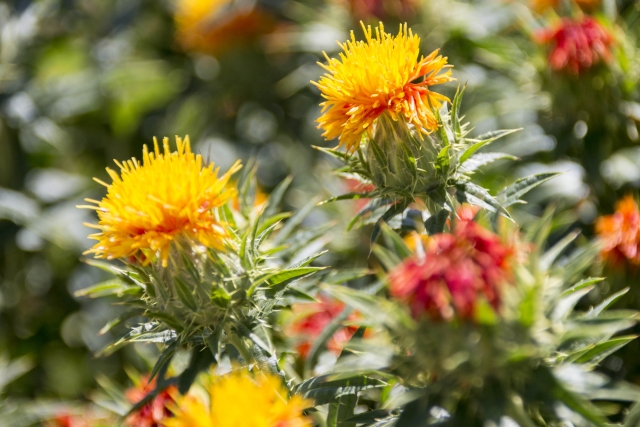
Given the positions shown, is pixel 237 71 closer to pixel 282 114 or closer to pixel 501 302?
pixel 282 114

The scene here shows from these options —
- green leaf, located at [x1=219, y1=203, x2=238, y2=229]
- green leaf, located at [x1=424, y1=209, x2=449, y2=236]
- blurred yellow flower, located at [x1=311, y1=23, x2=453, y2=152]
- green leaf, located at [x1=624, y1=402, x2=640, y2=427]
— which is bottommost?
green leaf, located at [x1=624, y1=402, x2=640, y2=427]

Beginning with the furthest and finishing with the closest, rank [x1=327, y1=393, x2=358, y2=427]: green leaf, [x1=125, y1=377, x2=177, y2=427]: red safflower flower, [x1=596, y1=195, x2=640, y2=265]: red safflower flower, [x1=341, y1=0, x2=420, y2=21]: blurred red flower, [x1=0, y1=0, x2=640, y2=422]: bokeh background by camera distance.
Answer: [x1=341, y1=0, x2=420, y2=21]: blurred red flower, [x1=0, y1=0, x2=640, y2=422]: bokeh background, [x1=596, y1=195, x2=640, y2=265]: red safflower flower, [x1=125, y1=377, x2=177, y2=427]: red safflower flower, [x1=327, y1=393, x2=358, y2=427]: green leaf

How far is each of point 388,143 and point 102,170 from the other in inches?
103

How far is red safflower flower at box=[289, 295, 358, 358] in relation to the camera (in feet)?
7.34

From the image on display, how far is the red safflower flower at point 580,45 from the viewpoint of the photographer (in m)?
2.48

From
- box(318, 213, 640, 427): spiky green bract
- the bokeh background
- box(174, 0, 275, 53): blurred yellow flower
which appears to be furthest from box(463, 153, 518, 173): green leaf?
box(174, 0, 275, 53): blurred yellow flower

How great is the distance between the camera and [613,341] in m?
1.61

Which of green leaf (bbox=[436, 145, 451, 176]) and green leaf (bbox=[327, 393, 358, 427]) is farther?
green leaf (bbox=[436, 145, 451, 176])

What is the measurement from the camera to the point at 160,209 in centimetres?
183

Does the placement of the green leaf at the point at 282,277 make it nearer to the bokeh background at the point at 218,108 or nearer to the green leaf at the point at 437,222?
the green leaf at the point at 437,222

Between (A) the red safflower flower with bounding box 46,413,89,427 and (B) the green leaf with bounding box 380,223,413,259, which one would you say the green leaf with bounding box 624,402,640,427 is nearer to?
(B) the green leaf with bounding box 380,223,413,259

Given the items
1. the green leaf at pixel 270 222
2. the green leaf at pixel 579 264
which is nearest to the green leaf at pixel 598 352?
the green leaf at pixel 579 264

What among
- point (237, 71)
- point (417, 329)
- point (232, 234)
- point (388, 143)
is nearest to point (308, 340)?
point (232, 234)

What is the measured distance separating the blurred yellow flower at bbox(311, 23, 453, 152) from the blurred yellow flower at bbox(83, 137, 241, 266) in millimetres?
336
